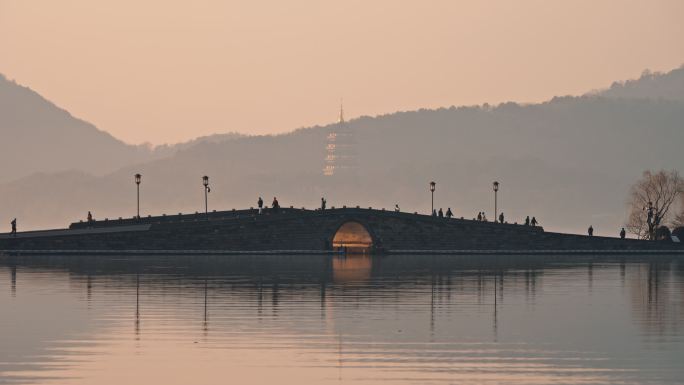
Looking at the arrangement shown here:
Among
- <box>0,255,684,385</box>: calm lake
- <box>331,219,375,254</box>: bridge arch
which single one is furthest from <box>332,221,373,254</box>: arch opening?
<box>0,255,684,385</box>: calm lake

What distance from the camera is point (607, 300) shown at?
47.6 metres

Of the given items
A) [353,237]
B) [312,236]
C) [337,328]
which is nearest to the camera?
[337,328]

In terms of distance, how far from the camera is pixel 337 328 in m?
36.2

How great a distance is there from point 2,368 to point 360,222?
228ft

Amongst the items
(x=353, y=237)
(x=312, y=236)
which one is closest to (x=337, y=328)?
(x=312, y=236)

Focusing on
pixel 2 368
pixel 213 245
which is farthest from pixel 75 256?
pixel 2 368

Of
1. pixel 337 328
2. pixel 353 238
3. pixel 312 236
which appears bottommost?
pixel 337 328

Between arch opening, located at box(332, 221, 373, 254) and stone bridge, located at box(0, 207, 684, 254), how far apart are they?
0.32 feet

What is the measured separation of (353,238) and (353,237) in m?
0.10

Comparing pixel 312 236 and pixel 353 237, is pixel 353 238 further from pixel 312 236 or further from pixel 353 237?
pixel 312 236

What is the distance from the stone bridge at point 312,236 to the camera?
89750 mm

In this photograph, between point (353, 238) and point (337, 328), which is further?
point (353, 238)

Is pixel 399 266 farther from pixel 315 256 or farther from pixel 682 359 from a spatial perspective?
pixel 682 359

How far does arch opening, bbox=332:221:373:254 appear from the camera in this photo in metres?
98.9
